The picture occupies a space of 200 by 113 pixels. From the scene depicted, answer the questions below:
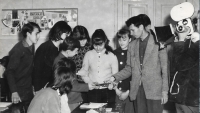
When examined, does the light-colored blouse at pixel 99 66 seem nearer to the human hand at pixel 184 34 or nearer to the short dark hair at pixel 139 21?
the short dark hair at pixel 139 21

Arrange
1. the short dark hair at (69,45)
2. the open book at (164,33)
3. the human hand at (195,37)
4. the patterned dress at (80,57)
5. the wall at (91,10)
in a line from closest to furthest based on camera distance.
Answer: the human hand at (195,37) < the open book at (164,33) < the short dark hair at (69,45) < the patterned dress at (80,57) < the wall at (91,10)

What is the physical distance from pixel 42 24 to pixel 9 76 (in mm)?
2335

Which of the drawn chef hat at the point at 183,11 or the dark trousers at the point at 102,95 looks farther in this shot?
the dark trousers at the point at 102,95

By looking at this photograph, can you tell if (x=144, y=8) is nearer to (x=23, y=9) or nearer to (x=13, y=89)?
(x=23, y=9)

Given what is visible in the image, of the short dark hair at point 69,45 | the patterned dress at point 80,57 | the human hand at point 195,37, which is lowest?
the patterned dress at point 80,57

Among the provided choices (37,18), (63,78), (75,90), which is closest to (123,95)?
(75,90)

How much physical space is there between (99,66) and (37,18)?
222 cm

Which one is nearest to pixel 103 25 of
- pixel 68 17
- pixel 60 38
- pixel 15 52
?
pixel 68 17

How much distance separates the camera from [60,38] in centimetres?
315

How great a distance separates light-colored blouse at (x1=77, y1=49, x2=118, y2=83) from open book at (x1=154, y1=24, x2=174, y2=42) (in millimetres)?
859

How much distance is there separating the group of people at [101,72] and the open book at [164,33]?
0.11 metres

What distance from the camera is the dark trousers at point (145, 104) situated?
108 inches

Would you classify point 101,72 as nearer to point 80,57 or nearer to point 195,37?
point 80,57

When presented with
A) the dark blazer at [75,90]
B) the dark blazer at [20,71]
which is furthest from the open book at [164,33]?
the dark blazer at [20,71]
